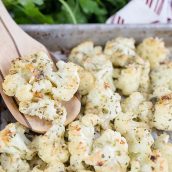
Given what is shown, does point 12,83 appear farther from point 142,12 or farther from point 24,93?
point 142,12

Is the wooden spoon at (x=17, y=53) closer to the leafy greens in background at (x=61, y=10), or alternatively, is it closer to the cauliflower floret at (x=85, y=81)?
the cauliflower floret at (x=85, y=81)

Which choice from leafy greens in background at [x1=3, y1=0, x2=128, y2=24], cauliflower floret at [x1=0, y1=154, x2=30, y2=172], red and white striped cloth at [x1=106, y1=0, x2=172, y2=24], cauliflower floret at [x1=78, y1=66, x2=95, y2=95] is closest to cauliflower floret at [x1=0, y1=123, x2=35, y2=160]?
cauliflower floret at [x1=0, y1=154, x2=30, y2=172]

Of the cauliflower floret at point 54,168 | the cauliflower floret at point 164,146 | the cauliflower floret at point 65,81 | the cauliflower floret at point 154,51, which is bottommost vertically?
the cauliflower floret at point 164,146

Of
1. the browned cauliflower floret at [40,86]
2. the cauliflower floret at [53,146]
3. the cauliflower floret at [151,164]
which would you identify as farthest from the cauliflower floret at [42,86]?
the cauliflower floret at [151,164]

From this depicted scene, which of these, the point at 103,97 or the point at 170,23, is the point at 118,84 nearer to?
the point at 103,97

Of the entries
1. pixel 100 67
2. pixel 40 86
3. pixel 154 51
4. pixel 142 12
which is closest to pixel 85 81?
pixel 100 67

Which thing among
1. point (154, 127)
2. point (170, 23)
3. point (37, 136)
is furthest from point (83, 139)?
point (170, 23)
